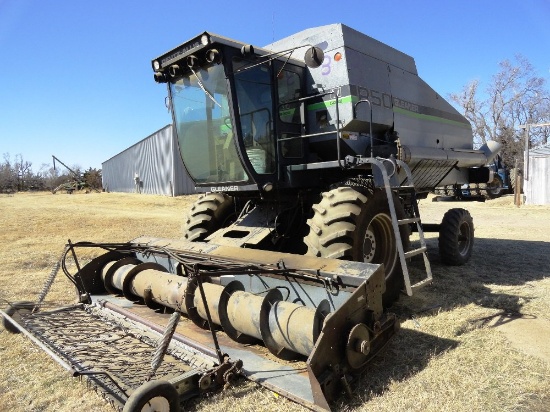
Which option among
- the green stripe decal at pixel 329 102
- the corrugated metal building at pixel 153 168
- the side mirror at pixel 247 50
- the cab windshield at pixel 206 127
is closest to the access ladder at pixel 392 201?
the green stripe decal at pixel 329 102

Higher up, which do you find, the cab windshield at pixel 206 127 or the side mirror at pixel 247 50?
the side mirror at pixel 247 50

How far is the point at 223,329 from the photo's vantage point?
3.17 m

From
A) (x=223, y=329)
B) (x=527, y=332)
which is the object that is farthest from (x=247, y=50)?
(x=527, y=332)

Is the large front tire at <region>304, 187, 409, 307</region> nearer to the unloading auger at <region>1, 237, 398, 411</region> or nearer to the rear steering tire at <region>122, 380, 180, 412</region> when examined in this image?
the unloading auger at <region>1, 237, 398, 411</region>

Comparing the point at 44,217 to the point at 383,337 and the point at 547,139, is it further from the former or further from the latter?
the point at 547,139

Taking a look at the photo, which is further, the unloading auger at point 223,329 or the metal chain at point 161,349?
the unloading auger at point 223,329

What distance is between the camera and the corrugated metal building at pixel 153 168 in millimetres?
22859

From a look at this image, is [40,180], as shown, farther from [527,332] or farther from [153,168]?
[527,332]

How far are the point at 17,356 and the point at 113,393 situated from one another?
143 cm

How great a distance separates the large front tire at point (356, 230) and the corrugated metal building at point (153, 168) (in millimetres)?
16057

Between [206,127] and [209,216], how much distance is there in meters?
1.20

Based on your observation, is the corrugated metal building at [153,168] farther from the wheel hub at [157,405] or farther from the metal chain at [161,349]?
the wheel hub at [157,405]

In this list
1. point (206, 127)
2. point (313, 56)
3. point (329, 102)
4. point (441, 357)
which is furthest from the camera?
point (329, 102)

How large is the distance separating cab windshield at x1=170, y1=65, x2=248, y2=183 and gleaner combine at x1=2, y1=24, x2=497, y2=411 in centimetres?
2
